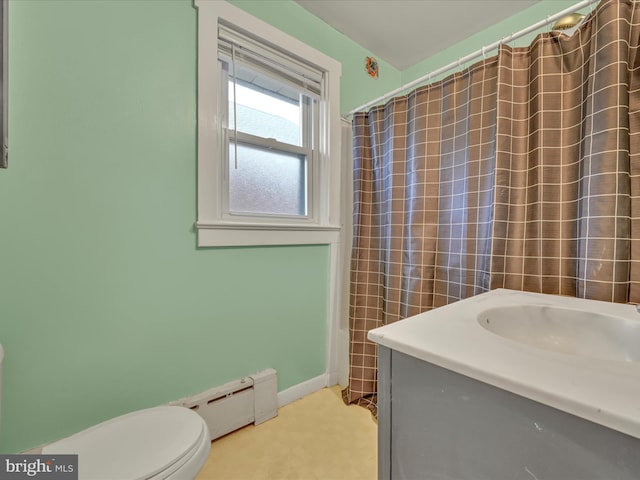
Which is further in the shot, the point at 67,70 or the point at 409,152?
the point at 409,152

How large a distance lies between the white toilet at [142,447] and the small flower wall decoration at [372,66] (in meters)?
2.11

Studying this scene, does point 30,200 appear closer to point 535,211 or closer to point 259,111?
point 259,111

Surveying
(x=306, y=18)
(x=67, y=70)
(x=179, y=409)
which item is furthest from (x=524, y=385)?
(x=306, y=18)

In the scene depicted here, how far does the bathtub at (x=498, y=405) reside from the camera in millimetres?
361

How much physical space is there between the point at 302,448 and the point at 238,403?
35 cm

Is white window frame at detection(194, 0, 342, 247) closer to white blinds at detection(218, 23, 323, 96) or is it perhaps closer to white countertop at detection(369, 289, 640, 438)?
white blinds at detection(218, 23, 323, 96)

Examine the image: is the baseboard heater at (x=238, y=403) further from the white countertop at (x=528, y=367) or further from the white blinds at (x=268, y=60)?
the white blinds at (x=268, y=60)

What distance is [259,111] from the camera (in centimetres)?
149

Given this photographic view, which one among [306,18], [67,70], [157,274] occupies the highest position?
[306,18]

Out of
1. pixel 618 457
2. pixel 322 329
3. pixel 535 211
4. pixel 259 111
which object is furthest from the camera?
pixel 322 329

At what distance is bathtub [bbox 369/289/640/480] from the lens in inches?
14.2

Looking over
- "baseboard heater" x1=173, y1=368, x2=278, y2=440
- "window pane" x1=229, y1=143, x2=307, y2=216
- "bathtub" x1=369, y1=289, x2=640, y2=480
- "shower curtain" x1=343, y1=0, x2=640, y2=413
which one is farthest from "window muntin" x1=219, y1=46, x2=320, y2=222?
"bathtub" x1=369, y1=289, x2=640, y2=480

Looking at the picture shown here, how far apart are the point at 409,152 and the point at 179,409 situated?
1.49 meters

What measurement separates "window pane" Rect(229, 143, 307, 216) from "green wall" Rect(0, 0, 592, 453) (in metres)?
0.25
